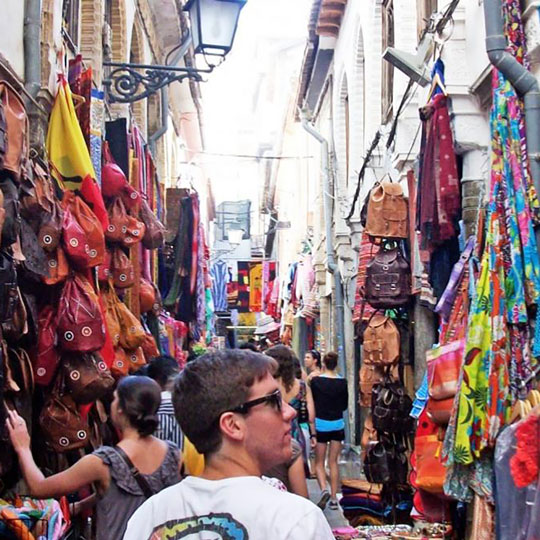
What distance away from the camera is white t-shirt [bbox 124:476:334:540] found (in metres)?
2.08

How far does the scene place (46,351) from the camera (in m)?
5.33

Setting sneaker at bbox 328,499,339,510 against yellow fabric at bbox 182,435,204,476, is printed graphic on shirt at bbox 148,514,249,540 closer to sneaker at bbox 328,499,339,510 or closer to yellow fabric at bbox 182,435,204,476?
yellow fabric at bbox 182,435,204,476

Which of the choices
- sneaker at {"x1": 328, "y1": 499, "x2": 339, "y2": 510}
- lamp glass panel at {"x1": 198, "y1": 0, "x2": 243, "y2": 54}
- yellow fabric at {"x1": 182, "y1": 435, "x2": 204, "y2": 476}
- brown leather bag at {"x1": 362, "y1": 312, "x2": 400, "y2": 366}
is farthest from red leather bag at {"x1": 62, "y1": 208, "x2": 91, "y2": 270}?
sneaker at {"x1": 328, "y1": 499, "x2": 339, "y2": 510}

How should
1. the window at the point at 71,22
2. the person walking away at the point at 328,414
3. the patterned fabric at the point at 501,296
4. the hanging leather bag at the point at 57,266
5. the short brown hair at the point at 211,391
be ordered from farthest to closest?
the person walking away at the point at 328,414, the window at the point at 71,22, the hanging leather bag at the point at 57,266, the patterned fabric at the point at 501,296, the short brown hair at the point at 211,391

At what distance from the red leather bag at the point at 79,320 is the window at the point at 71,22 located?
273 centimetres

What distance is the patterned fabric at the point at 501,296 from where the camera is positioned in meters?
5.02

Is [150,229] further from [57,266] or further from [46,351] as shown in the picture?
[46,351]

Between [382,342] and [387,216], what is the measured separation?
4.21ft

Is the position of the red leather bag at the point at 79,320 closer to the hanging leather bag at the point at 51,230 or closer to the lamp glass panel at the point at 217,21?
the hanging leather bag at the point at 51,230

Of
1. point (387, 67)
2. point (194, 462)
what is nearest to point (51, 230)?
point (194, 462)

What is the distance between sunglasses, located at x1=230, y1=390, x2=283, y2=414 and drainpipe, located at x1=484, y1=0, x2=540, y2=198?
10.2ft

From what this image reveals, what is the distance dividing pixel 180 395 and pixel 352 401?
12990 millimetres

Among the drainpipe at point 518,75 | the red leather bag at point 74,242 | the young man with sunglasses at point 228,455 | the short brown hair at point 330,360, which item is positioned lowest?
the short brown hair at point 330,360

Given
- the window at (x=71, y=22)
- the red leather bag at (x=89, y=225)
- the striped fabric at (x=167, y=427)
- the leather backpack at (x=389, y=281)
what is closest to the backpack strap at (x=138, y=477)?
the striped fabric at (x=167, y=427)
